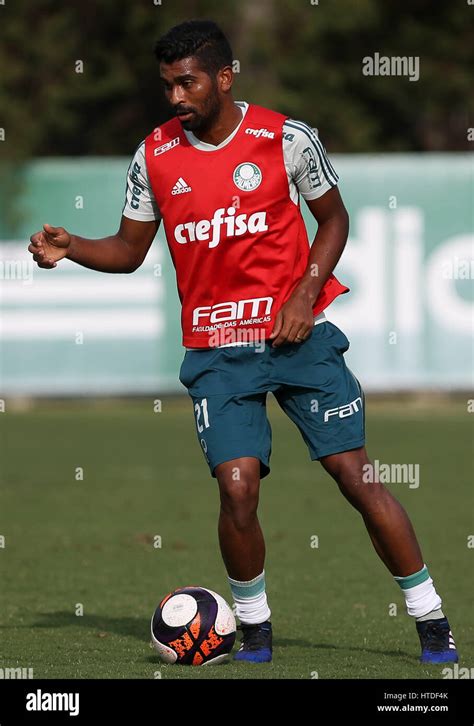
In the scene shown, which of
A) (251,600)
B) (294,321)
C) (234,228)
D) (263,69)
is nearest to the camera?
(294,321)

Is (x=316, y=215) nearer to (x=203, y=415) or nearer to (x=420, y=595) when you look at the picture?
(x=203, y=415)

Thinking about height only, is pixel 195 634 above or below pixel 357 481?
below

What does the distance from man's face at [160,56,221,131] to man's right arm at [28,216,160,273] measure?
60 centimetres

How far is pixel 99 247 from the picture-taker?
6.75 m

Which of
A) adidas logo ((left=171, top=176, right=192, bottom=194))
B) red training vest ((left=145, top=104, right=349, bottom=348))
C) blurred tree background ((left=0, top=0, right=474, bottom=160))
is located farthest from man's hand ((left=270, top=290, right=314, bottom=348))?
blurred tree background ((left=0, top=0, right=474, bottom=160))

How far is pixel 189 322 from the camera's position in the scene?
260 inches

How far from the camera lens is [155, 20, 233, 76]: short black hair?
249 inches

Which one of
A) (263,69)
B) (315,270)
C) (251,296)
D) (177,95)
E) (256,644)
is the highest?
(263,69)

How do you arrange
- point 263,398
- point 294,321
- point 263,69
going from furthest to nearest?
point 263,69
point 263,398
point 294,321

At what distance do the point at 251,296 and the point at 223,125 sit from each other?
28.7 inches

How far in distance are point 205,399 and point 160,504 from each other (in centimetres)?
616

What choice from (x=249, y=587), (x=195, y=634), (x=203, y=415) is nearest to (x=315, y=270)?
(x=203, y=415)

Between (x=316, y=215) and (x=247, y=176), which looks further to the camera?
(x=316, y=215)

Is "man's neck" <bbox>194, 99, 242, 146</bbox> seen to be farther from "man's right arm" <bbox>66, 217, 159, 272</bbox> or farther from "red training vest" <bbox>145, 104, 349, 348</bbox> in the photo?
"man's right arm" <bbox>66, 217, 159, 272</bbox>
